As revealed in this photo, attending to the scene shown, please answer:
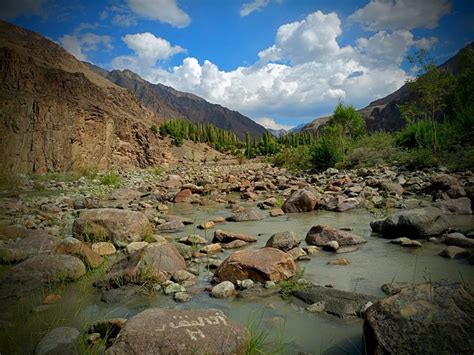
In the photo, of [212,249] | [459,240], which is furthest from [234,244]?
[459,240]

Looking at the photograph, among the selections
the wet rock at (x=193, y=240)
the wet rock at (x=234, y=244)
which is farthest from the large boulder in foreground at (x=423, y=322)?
the wet rock at (x=193, y=240)

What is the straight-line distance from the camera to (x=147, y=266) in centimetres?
415

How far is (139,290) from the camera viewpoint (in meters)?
3.85

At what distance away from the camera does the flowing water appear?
2.76 metres

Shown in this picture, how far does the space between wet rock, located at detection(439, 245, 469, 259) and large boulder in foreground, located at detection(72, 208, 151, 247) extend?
4862 millimetres

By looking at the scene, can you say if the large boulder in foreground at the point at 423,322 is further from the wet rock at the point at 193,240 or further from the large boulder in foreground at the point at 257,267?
the wet rock at the point at 193,240

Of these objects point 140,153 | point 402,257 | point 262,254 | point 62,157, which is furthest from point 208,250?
point 140,153

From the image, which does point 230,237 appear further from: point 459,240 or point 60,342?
point 60,342

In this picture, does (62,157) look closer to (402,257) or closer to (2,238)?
(2,238)

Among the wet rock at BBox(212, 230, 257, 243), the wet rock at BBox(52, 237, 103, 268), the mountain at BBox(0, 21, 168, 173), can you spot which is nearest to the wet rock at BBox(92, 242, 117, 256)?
the wet rock at BBox(52, 237, 103, 268)

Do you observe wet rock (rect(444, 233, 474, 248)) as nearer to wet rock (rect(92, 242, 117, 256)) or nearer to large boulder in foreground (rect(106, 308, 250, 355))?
large boulder in foreground (rect(106, 308, 250, 355))

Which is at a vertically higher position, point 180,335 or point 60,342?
point 180,335

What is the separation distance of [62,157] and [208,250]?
63.3ft

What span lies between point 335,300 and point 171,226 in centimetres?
502
